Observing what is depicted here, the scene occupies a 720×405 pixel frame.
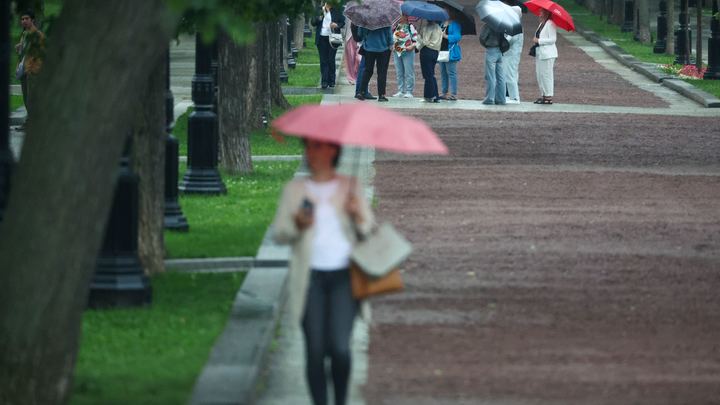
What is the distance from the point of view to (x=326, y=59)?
31500 mm

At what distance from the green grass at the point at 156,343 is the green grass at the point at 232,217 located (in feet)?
3.63

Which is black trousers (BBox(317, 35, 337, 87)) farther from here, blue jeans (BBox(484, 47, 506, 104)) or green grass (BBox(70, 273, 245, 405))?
green grass (BBox(70, 273, 245, 405))

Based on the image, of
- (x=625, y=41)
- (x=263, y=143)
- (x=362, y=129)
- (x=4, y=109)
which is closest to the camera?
(x=362, y=129)

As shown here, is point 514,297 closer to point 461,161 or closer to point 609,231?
point 609,231

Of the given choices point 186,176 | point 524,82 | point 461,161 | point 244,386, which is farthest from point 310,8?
point 524,82

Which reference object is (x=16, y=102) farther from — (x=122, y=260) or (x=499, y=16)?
(x=122, y=260)

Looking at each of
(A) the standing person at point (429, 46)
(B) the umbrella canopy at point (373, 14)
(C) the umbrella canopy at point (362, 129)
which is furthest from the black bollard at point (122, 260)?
(A) the standing person at point (429, 46)

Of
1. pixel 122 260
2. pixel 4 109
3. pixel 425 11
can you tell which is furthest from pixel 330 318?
pixel 425 11

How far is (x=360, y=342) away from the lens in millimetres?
9969

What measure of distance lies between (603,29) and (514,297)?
45757mm

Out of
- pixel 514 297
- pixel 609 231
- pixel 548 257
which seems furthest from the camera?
pixel 609 231

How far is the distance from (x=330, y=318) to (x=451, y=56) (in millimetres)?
22042

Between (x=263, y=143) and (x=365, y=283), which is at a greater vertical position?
(x=365, y=283)

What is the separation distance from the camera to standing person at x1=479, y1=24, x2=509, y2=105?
2836 cm
